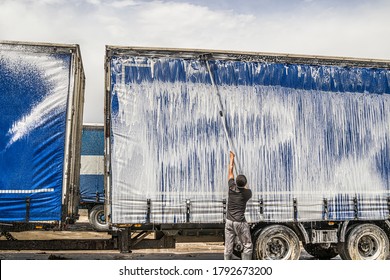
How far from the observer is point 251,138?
924cm

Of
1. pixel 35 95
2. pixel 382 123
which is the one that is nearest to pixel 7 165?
pixel 35 95

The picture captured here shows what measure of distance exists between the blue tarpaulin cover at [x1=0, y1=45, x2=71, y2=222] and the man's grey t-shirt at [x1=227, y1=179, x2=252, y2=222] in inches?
126

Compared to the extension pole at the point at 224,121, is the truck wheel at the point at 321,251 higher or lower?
lower

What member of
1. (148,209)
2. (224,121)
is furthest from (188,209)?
(224,121)

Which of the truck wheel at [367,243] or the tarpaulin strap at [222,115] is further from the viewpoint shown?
the truck wheel at [367,243]

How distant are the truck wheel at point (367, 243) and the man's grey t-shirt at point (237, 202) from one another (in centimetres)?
267

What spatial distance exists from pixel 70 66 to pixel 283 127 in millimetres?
4346

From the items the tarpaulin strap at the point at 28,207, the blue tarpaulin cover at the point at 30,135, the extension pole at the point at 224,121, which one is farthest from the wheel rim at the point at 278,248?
the tarpaulin strap at the point at 28,207

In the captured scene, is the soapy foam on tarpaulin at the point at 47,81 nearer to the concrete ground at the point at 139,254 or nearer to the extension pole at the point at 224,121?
the extension pole at the point at 224,121

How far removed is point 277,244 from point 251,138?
85.0 inches

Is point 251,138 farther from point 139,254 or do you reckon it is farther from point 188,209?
point 139,254

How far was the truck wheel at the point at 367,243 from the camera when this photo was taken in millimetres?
9477

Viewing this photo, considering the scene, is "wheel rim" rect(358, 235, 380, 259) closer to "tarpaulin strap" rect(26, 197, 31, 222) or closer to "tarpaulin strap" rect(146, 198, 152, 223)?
"tarpaulin strap" rect(146, 198, 152, 223)

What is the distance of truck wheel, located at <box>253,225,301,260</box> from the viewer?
905 cm
